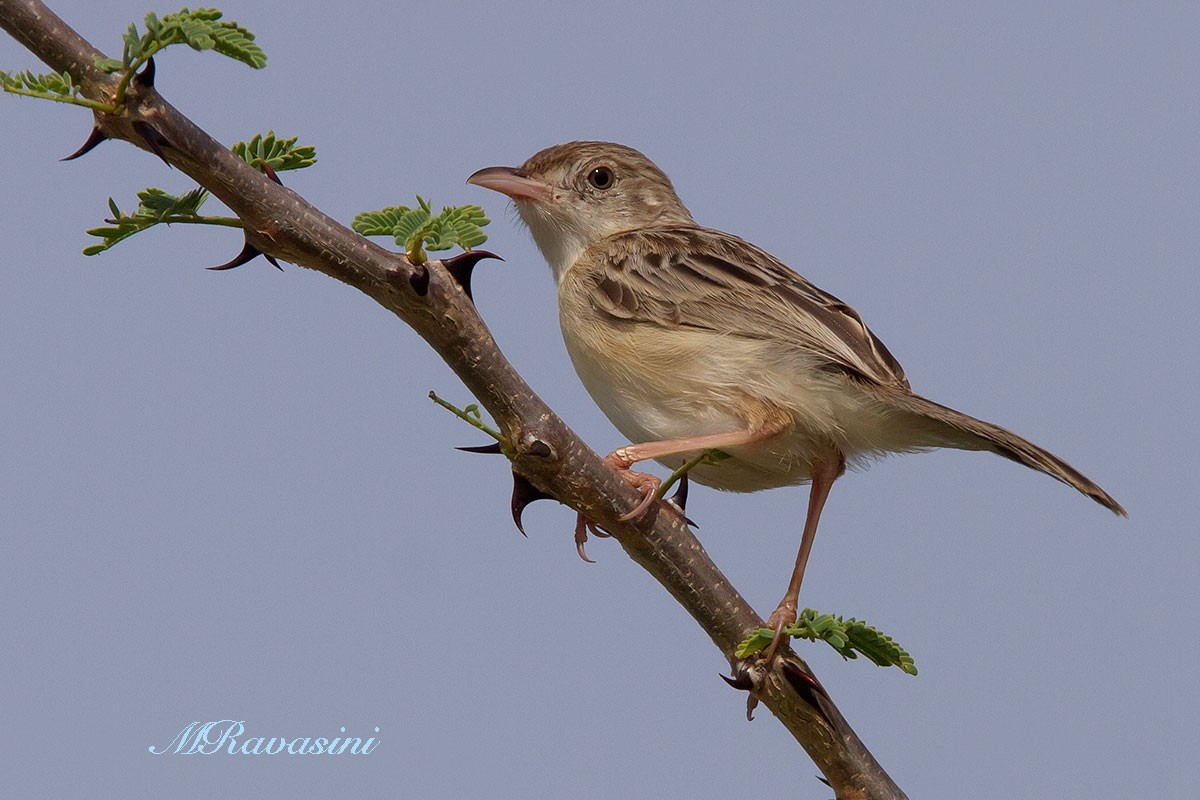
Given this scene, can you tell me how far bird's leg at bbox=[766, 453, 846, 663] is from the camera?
534cm

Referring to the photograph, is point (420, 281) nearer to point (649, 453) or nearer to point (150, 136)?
point (150, 136)

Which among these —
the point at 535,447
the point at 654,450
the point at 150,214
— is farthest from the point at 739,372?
the point at 150,214

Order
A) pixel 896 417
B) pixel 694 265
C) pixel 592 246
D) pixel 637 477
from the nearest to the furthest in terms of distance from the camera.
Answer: pixel 637 477
pixel 896 417
pixel 694 265
pixel 592 246

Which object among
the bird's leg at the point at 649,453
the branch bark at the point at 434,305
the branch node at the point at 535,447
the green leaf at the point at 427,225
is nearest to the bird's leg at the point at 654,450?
the bird's leg at the point at 649,453

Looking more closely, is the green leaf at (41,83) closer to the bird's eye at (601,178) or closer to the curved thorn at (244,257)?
the curved thorn at (244,257)

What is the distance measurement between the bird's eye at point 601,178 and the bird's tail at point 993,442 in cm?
258

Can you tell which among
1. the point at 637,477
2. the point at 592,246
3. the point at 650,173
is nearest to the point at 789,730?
the point at 637,477

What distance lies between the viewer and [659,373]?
5.63 meters

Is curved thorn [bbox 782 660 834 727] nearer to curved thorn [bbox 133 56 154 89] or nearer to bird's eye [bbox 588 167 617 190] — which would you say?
curved thorn [bbox 133 56 154 89]

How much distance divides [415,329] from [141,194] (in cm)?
78

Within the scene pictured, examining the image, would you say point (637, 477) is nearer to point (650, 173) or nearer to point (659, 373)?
point (659, 373)

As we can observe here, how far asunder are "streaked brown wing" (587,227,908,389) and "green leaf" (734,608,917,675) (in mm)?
1699

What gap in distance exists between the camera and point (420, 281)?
318 cm

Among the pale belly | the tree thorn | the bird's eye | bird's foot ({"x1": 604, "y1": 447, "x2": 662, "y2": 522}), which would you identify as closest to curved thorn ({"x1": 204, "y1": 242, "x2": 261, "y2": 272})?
the tree thorn
